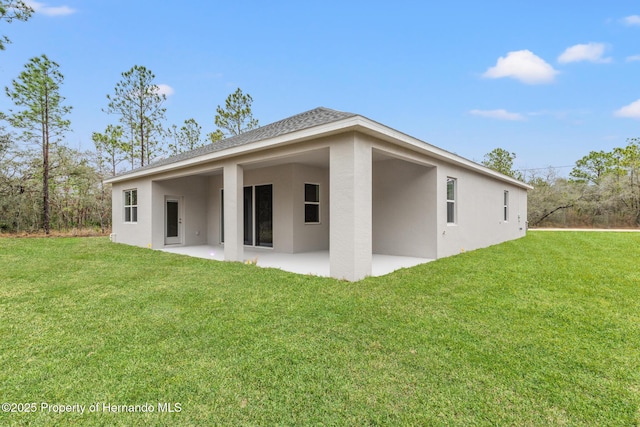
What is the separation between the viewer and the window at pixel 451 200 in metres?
8.92

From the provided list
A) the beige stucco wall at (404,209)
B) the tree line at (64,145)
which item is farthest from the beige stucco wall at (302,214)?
the tree line at (64,145)

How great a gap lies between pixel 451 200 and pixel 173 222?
9.78 m

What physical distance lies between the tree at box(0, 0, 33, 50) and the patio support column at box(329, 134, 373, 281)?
1120 centimetres

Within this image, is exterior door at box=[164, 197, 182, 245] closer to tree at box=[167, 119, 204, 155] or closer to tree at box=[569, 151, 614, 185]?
tree at box=[167, 119, 204, 155]

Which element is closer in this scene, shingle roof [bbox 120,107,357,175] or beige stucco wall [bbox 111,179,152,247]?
shingle roof [bbox 120,107,357,175]

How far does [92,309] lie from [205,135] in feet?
73.8

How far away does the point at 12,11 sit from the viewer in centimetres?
959

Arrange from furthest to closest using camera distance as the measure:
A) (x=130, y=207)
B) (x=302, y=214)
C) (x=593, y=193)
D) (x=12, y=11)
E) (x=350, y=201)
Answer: (x=593, y=193) → (x=130, y=207) → (x=302, y=214) → (x=12, y=11) → (x=350, y=201)

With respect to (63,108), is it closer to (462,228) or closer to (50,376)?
(50,376)

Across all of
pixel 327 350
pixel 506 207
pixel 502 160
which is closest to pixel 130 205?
pixel 327 350

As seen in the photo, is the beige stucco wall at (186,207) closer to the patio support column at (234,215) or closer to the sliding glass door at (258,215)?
the sliding glass door at (258,215)

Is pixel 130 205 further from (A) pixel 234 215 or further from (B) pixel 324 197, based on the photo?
(B) pixel 324 197

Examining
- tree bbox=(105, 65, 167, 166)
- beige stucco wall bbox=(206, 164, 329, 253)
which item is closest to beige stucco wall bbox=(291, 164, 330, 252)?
beige stucco wall bbox=(206, 164, 329, 253)

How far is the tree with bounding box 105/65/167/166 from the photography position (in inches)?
743
